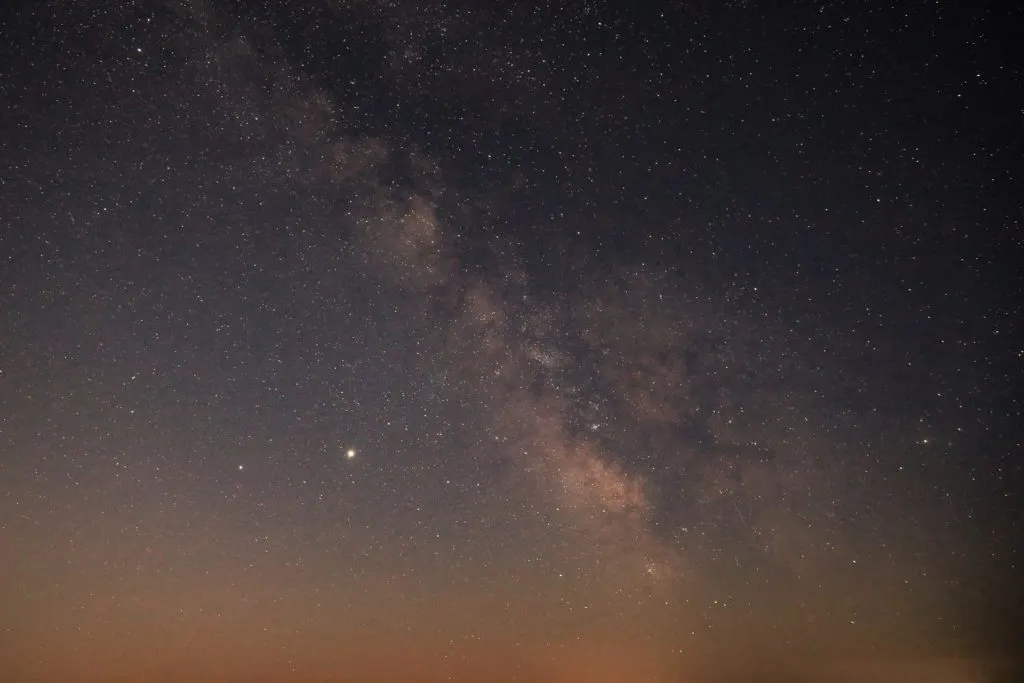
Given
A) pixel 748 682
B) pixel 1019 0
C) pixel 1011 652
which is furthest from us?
pixel 748 682

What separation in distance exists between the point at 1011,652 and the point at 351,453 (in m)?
13.7

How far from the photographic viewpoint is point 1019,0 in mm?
4191

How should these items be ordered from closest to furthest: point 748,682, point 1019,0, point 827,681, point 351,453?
point 1019,0 < point 351,453 < point 827,681 < point 748,682

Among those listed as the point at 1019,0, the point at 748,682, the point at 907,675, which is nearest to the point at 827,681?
the point at 907,675

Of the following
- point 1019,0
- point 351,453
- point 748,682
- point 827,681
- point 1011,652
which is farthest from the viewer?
point 748,682

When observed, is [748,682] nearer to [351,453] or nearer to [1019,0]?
[351,453]

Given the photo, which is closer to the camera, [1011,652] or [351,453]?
[351,453]

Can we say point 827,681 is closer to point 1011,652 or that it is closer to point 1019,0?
point 1011,652

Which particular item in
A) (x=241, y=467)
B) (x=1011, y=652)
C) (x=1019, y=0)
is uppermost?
(x=1019, y=0)

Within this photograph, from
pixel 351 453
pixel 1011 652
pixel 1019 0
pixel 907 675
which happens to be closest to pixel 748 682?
pixel 907 675

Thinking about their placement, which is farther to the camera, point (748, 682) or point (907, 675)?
point (748, 682)

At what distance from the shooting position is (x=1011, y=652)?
37.3 feet

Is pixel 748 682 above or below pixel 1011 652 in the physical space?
below

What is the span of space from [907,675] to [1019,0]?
13.1 meters
